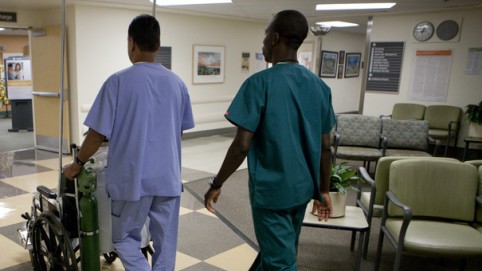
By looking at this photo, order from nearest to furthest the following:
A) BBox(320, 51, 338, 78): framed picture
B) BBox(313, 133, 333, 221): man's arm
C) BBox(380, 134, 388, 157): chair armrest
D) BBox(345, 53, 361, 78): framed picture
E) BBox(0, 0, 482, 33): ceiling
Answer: BBox(313, 133, 333, 221): man's arm → BBox(380, 134, 388, 157): chair armrest → BBox(0, 0, 482, 33): ceiling → BBox(320, 51, 338, 78): framed picture → BBox(345, 53, 361, 78): framed picture

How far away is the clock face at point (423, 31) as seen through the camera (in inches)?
255

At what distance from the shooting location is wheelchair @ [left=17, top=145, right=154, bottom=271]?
204cm

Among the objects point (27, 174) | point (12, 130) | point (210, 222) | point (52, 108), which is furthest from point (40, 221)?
point (12, 130)

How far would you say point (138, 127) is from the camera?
1888 mm

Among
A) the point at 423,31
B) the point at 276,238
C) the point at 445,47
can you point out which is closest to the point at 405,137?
the point at 445,47

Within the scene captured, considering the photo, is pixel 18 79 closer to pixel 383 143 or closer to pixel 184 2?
pixel 184 2

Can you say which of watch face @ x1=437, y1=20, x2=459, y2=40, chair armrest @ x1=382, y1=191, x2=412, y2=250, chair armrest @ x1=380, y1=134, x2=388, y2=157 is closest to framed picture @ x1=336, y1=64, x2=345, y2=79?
watch face @ x1=437, y1=20, x2=459, y2=40

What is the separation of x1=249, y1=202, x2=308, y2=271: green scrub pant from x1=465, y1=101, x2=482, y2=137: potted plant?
536 centimetres

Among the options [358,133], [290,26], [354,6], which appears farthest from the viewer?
[354,6]

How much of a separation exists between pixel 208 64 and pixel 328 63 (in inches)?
169

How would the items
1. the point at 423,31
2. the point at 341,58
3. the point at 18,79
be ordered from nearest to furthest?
1. the point at 423,31
2. the point at 18,79
3. the point at 341,58

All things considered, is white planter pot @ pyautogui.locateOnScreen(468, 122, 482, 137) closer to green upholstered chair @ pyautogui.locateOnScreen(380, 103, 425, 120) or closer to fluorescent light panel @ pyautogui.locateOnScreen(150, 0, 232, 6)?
green upholstered chair @ pyautogui.locateOnScreen(380, 103, 425, 120)

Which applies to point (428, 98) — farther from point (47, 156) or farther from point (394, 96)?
point (47, 156)

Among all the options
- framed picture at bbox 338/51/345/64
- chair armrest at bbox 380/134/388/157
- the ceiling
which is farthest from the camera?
framed picture at bbox 338/51/345/64
